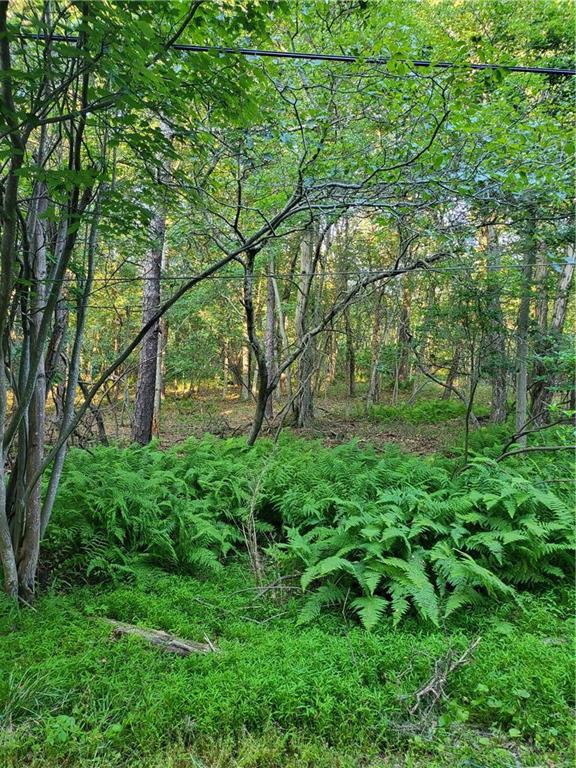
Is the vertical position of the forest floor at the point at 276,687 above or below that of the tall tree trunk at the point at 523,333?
below

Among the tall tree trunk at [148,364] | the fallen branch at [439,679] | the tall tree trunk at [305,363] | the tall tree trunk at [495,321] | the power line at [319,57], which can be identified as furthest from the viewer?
the tall tree trunk at [305,363]

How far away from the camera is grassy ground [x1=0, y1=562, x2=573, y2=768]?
1769 mm

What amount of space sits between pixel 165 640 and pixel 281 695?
828mm

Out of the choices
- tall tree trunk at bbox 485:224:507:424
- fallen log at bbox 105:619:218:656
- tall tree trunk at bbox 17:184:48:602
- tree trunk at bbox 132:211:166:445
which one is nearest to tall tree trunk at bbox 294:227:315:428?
tree trunk at bbox 132:211:166:445

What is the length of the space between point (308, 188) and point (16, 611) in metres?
3.72

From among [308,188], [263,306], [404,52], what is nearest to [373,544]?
[308,188]

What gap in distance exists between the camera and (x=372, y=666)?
224 cm

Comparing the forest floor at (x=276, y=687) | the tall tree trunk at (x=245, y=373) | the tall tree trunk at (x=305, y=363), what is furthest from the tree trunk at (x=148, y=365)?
the tall tree trunk at (x=245, y=373)

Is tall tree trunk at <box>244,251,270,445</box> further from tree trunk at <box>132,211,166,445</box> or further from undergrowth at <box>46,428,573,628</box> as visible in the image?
undergrowth at <box>46,428,573,628</box>

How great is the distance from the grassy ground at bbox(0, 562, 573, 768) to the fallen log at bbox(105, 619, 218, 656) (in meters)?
0.06

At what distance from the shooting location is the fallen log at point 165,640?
236 cm

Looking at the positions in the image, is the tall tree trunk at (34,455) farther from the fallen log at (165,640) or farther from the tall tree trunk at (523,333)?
the tall tree trunk at (523,333)

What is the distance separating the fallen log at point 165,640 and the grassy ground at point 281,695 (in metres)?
0.06

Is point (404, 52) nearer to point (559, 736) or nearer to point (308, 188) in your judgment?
point (308, 188)
